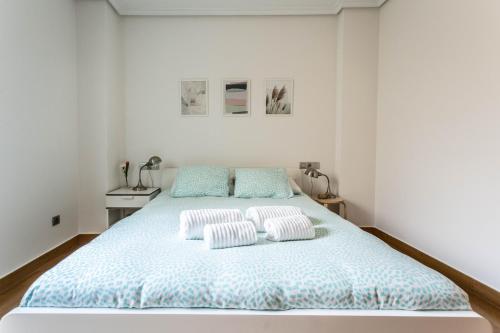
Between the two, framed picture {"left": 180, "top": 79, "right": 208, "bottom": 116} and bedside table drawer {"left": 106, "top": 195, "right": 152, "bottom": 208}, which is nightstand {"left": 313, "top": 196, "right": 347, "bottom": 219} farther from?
bedside table drawer {"left": 106, "top": 195, "right": 152, "bottom": 208}

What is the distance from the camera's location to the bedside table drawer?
2961 millimetres

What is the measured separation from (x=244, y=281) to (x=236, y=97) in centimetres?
263

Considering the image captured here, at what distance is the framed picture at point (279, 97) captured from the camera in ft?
11.1

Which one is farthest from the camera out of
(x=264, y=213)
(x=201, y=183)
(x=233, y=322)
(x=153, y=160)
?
(x=153, y=160)

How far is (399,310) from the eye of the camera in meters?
1.08

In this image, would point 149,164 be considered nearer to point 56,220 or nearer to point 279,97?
point 56,220

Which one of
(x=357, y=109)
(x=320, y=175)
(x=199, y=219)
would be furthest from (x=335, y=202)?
(x=199, y=219)

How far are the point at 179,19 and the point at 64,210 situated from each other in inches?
99.7

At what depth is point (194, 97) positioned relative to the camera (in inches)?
133

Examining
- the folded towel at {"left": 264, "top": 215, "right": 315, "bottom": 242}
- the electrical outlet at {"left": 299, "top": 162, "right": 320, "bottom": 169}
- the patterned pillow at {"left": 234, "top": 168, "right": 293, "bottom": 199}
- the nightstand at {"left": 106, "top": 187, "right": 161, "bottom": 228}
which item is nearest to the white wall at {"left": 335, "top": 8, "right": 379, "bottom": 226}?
the electrical outlet at {"left": 299, "top": 162, "right": 320, "bottom": 169}

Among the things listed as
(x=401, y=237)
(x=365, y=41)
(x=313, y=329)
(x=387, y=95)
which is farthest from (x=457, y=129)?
(x=313, y=329)

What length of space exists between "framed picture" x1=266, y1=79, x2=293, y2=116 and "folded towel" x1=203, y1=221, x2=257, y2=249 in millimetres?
2170

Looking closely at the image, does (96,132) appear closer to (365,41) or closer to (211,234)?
(211,234)

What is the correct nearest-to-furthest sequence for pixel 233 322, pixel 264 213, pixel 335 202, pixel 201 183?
pixel 233 322
pixel 264 213
pixel 201 183
pixel 335 202
